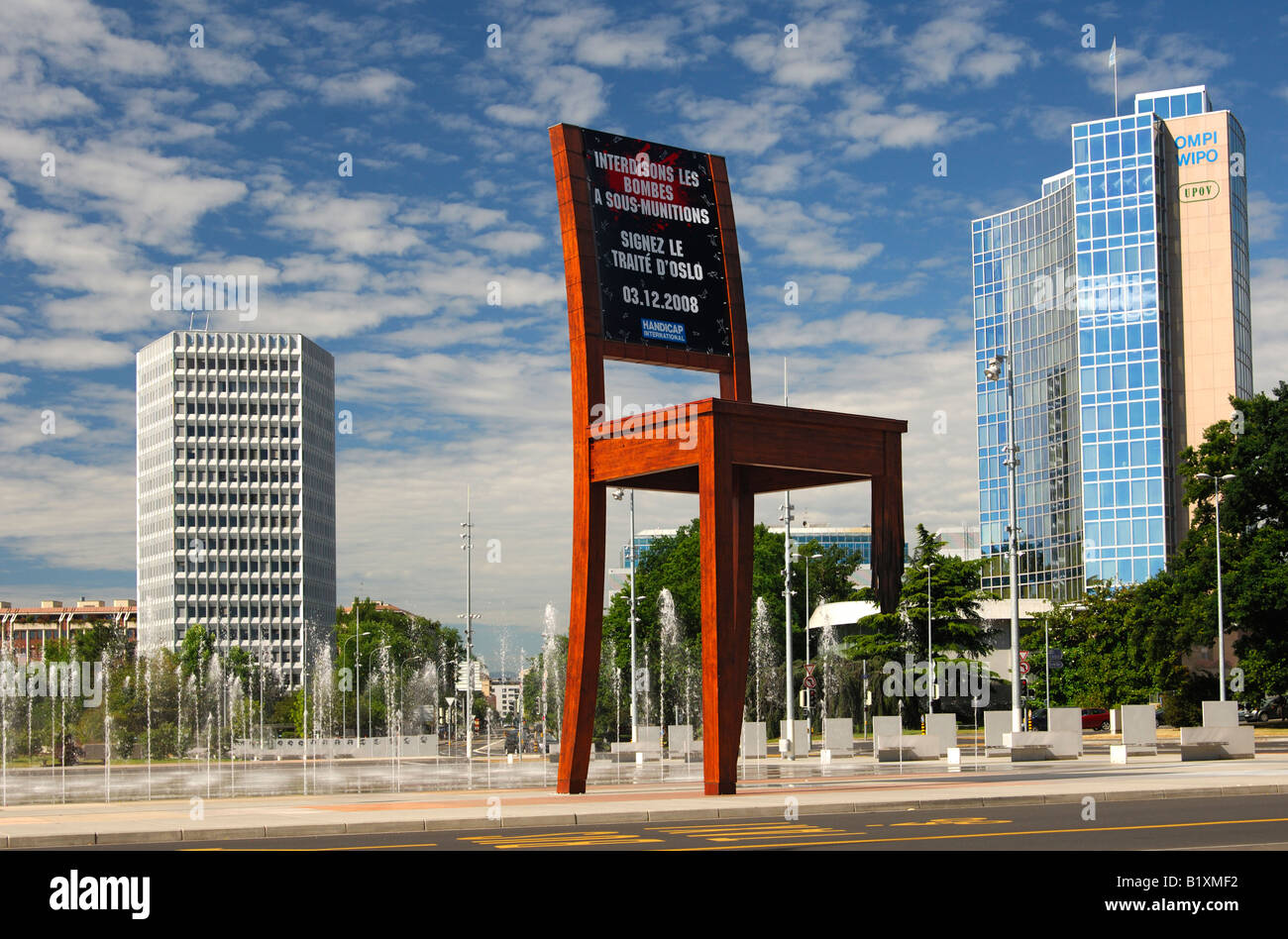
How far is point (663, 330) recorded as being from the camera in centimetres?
2262

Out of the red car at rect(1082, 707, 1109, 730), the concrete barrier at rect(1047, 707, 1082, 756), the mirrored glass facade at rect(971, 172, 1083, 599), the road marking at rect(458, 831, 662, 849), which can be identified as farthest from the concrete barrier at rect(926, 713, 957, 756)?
the mirrored glass facade at rect(971, 172, 1083, 599)

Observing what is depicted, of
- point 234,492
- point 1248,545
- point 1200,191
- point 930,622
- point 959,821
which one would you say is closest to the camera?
point 959,821

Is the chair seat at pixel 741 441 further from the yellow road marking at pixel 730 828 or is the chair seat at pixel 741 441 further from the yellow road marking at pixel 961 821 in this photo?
the yellow road marking at pixel 961 821

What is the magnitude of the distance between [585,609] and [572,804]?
342cm

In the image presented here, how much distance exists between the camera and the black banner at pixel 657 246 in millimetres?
22172

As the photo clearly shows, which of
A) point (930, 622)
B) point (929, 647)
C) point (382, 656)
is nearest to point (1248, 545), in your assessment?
point (929, 647)

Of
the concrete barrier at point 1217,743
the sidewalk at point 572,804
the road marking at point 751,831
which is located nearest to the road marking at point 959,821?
the road marking at point 751,831

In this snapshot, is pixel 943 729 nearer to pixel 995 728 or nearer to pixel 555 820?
pixel 995 728

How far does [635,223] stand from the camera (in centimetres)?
2261

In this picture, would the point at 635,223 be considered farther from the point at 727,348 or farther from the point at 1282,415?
the point at 1282,415

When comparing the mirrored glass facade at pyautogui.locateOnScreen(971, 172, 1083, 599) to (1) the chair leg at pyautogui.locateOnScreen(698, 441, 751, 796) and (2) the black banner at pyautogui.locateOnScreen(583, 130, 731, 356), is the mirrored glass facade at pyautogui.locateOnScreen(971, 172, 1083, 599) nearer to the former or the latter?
(2) the black banner at pyautogui.locateOnScreen(583, 130, 731, 356)

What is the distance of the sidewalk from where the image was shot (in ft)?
55.6

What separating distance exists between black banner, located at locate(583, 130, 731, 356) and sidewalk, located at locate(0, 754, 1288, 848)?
7846 mm
